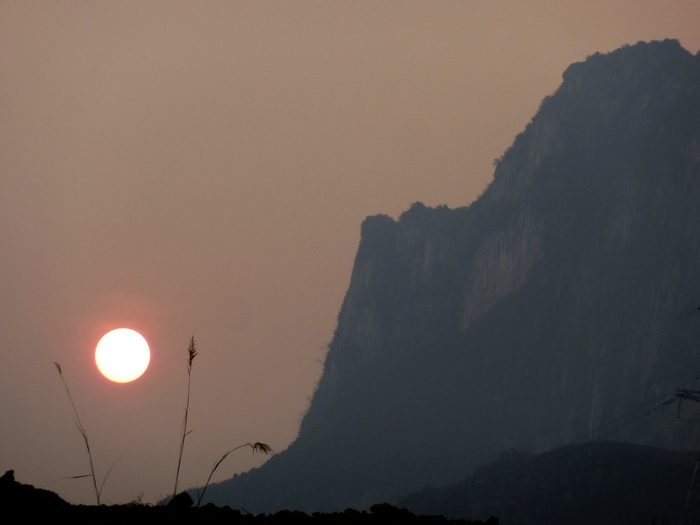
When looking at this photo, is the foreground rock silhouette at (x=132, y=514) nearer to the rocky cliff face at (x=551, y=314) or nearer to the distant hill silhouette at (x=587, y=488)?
the distant hill silhouette at (x=587, y=488)

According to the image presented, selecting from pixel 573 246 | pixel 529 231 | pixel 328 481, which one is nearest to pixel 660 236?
pixel 573 246

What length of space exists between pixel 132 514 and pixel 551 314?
157370 millimetres

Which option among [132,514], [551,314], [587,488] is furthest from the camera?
[551,314]

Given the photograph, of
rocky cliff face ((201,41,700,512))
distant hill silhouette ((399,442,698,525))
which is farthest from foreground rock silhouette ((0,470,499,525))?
rocky cliff face ((201,41,700,512))

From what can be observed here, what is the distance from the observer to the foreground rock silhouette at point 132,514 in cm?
992

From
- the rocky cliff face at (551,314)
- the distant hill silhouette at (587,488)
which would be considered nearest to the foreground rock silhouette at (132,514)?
the distant hill silhouette at (587,488)

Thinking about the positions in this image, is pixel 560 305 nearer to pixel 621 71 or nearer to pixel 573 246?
pixel 573 246

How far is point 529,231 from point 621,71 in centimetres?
4649

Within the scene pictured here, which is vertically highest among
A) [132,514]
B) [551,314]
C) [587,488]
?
[551,314]

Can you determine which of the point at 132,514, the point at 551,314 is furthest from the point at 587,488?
the point at 132,514

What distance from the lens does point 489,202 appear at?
197 metres

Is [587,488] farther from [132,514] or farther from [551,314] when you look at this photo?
[132,514]

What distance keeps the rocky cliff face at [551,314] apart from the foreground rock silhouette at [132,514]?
372 feet

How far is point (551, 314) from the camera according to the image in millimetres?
160625
